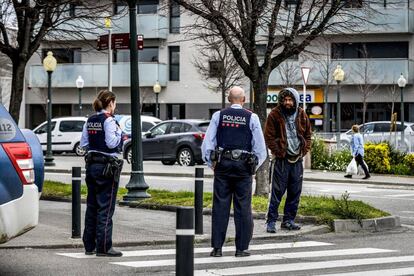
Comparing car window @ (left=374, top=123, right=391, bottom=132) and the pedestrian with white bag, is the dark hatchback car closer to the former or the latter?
the pedestrian with white bag

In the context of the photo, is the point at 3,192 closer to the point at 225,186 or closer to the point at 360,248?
the point at 225,186

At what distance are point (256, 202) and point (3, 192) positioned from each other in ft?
24.2

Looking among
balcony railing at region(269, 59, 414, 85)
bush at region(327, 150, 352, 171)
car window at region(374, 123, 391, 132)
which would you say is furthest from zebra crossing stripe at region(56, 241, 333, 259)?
balcony railing at region(269, 59, 414, 85)

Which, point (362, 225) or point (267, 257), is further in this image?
point (362, 225)

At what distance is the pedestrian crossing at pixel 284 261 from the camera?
950cm

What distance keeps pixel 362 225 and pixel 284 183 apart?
1.64 meters

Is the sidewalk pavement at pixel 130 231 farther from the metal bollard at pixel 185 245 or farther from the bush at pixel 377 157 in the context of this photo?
the bush at pixel 377 157

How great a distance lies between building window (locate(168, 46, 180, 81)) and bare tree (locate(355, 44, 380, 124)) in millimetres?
10538

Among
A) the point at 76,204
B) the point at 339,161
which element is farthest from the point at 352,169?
the point at 76,204

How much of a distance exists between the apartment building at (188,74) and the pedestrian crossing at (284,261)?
33.4 meters

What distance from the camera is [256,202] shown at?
15.0m

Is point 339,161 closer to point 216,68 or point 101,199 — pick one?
point 216,68

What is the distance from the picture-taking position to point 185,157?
31531 mm

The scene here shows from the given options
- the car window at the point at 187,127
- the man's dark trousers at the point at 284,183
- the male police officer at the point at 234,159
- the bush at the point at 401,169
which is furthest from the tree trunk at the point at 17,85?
the bush at the point at 401,169
